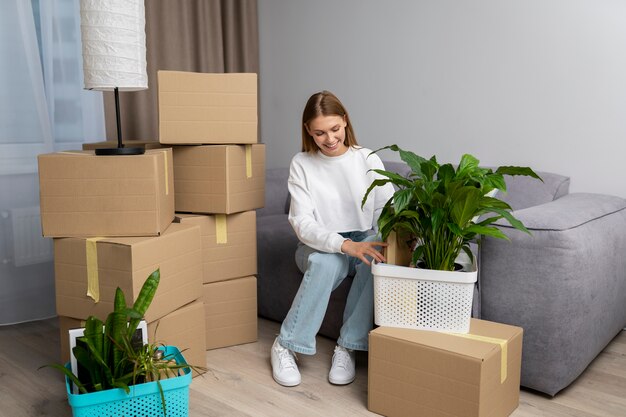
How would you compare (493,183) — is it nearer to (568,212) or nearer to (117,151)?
(568,212)

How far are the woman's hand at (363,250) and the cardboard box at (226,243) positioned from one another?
0.52 metres

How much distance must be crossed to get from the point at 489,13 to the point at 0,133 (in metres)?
2.05

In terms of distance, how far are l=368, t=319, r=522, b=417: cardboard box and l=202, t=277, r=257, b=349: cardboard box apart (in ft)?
2.22

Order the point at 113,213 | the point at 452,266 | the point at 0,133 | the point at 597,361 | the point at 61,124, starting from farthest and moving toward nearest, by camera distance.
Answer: the point at 61,124 → the point at 0,133 → the point at 597,361 → the point at 113,213 → the point at 452,266

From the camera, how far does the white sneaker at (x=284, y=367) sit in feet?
6.14

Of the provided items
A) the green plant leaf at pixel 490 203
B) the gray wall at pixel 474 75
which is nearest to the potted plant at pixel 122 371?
the green plant leaf at pixel 490 203

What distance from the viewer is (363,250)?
1757 millimetres

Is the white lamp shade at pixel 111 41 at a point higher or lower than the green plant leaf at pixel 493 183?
higher

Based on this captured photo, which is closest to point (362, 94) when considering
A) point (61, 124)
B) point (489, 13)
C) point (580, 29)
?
point (489, 13)

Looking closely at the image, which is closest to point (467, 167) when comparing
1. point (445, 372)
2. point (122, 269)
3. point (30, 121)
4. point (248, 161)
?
point (445, 372)

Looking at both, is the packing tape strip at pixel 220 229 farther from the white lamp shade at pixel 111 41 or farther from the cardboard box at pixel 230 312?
the white lamp shade at pixel 111 41

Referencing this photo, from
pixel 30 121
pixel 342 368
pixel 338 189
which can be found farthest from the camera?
pixel 30 121

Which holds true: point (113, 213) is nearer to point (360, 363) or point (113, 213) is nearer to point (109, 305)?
point (109, 305)

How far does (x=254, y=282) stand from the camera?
2.25 meters
